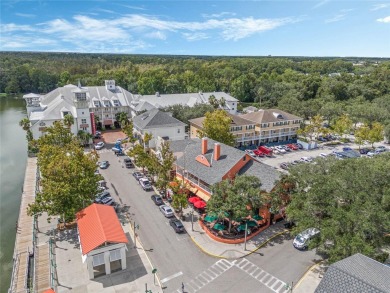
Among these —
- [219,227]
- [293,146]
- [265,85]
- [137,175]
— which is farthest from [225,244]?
[265,85]

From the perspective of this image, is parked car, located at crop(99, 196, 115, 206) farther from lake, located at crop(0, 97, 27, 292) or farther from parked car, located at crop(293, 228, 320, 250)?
parked car, located at crop(293, 228, 320, 250)

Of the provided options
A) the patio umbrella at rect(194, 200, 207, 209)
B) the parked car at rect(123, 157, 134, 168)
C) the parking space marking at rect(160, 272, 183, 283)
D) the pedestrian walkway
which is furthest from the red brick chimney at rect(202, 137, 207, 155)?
the parking space marking at rect(160, 272, 183, 283)

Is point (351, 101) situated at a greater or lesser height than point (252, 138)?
greater

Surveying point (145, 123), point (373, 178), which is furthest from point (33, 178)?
point (373, 178)

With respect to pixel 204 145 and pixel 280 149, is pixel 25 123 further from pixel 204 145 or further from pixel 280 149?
pixel 280 149

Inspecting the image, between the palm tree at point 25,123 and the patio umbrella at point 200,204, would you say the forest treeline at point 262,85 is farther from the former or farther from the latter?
the patio umbrella at point 200,204

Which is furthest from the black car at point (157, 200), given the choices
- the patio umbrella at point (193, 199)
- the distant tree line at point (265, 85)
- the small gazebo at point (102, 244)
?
the distant tree line at point (265, 85)

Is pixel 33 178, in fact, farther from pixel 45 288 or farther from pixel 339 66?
pixel 339 66
